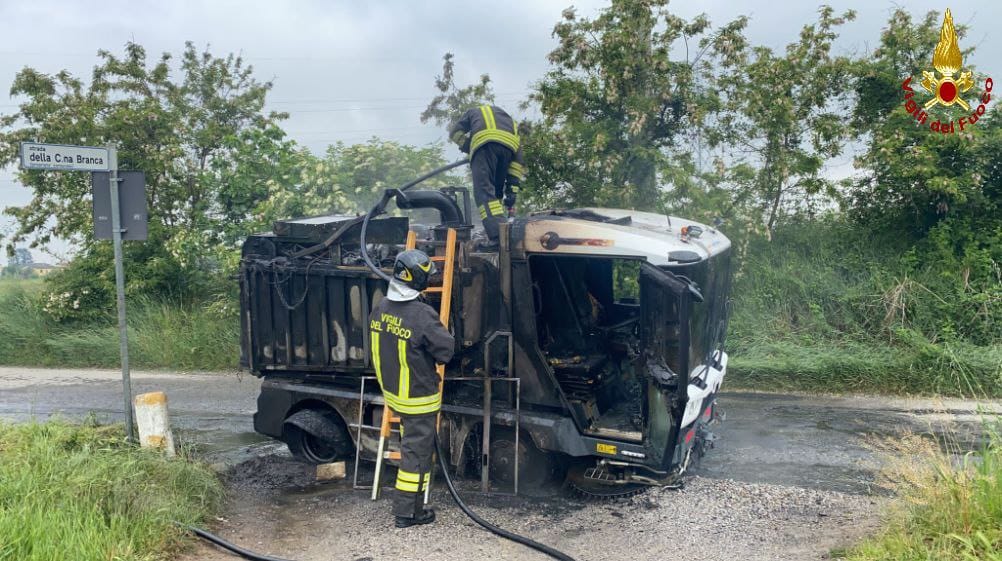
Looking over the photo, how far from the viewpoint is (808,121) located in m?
10.8

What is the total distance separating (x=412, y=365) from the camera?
5.33 metres

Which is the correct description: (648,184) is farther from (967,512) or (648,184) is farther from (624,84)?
(967,512)

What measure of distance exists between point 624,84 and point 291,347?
6237 mm

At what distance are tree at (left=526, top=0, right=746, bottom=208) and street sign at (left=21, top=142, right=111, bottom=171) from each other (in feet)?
19.4

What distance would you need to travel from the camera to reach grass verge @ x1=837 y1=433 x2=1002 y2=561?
3.83 meters

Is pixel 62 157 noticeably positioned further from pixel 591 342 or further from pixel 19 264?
pixel 19 264

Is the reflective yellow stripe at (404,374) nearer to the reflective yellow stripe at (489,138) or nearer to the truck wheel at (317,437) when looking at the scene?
the truck wheel at (317,437)

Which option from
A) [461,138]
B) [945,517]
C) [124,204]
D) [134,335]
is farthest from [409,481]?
[134,335]

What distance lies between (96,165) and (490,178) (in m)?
3.24

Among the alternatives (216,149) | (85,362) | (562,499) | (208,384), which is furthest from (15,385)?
(562,499)

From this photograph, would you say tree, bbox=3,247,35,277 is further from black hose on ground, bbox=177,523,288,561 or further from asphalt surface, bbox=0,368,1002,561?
black hose on ground, bbox=177,523,288,561

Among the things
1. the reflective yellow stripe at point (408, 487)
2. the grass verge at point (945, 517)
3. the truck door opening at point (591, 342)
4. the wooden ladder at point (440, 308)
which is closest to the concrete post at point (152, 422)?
the wooden ladder at point (440, 308)

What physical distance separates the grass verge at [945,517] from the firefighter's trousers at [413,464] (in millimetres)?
2691

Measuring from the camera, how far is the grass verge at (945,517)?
383 centimetres
